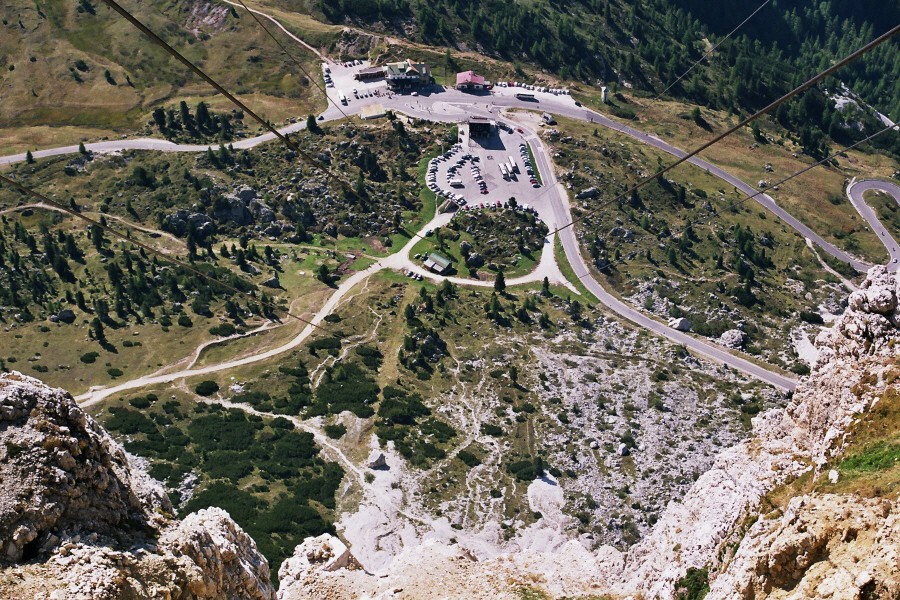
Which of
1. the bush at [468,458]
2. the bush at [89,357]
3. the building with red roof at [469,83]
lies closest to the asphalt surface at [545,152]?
the building with red roof at [469,83]

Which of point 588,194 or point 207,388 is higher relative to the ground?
point 588,194

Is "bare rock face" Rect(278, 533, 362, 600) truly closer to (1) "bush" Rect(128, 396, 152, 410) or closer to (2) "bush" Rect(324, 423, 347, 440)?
(2) "bush" Rect(324, 423, 347, 440)

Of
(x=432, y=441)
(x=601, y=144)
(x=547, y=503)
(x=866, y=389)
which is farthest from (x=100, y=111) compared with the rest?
(x=866, y=389)

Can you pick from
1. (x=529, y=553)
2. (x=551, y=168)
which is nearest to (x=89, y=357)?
(x=529, y=553)

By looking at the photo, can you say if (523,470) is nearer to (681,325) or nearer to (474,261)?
(681,325)

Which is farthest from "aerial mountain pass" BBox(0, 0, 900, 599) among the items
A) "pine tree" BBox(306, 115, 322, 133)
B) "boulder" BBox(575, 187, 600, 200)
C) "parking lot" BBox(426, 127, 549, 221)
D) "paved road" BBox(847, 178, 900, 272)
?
"boulder" BBox(575, 187, 600, 200)

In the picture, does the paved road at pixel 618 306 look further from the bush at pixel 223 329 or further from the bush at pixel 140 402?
the bush at pixel 140 402
